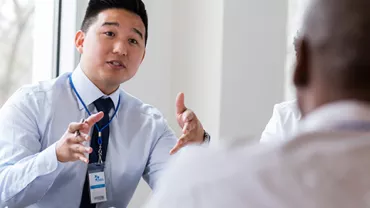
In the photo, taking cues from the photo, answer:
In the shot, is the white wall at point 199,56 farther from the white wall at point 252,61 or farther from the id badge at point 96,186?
the id badge at point 96,186

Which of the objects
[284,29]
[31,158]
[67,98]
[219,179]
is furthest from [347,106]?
[284,29]

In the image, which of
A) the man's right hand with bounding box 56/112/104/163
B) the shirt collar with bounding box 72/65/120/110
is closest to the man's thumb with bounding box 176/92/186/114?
the man's right hand with bounding box 56/112/104/163

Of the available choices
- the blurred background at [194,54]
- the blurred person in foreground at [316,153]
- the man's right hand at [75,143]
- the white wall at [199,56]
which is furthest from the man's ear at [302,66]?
the white wall at [199,56]

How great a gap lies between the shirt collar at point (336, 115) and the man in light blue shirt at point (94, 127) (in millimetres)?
1176

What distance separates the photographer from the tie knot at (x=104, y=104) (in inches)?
82.8

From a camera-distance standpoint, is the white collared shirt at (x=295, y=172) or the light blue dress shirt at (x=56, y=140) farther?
the light blue dress shirt at (x=56, y=140)

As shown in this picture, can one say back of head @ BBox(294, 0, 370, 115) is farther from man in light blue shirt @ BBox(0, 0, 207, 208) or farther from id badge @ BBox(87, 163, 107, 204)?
id badge @ BBox(87, 163, 107, 204)

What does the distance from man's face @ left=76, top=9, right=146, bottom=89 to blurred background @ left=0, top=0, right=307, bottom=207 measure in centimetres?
78

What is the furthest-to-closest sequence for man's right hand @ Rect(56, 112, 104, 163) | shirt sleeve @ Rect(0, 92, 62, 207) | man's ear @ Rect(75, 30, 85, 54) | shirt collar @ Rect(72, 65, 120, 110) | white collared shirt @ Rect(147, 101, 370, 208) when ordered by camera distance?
man's ear @ Rect(75, 30, 85, 54)
shirt collar @ Rect(72, 65, 120, 110)
shirt sleeve @ Rect(0, 92, 62, 207)
man's right hand @ Rect(56, 112, 104, 163)
white collared shirt @ Rect(147, 101, 370, 208)

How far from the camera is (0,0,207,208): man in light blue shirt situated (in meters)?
1.80

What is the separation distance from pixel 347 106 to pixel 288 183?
112mm

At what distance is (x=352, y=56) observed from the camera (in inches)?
22.9

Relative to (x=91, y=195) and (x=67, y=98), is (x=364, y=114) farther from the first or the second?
(x=67, y=98)

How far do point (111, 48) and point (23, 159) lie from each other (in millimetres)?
574
